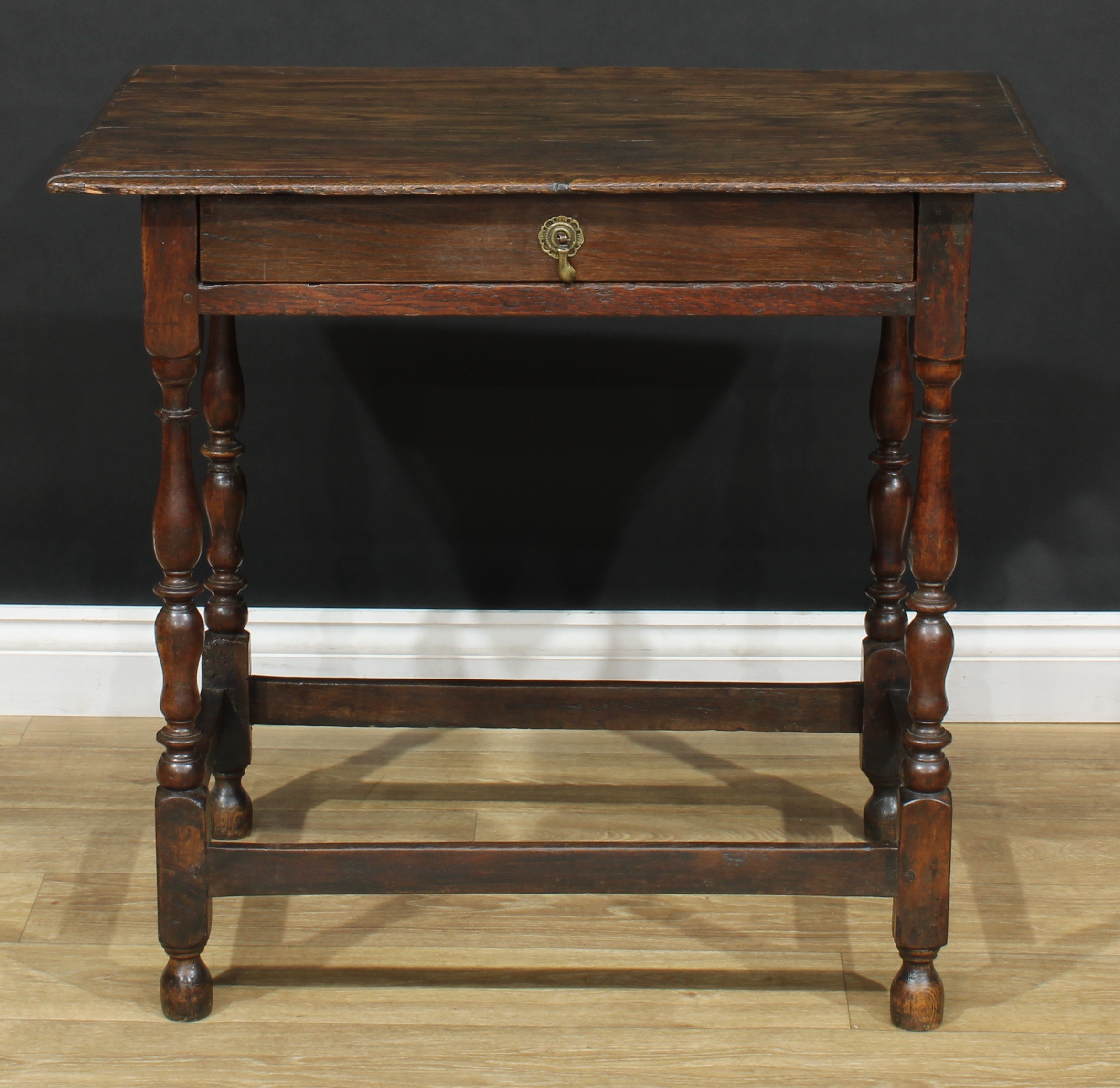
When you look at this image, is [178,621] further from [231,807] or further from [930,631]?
[930,631]

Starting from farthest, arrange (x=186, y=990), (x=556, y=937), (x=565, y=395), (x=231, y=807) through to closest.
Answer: (x=565, y=395) → (x=231, y=807) → (x=556, y=937) → (x=186, y=990)

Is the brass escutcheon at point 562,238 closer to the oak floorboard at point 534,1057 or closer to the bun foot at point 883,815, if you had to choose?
the oak floorboard at point 534,1057

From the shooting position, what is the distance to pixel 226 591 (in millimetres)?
2340

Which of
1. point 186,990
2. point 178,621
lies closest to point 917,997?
point 186,990

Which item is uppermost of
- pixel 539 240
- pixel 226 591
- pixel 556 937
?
pixel 539 240

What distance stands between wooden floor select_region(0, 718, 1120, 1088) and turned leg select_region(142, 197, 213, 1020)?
0.35 ft

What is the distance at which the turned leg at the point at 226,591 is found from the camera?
87.8 inches

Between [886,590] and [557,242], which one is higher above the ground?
[557,242]

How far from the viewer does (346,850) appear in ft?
6.31

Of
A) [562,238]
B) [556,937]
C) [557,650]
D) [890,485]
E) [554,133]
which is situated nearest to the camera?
[562,238]

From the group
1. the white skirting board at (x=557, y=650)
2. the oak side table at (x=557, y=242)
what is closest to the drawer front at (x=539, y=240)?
the oak side table at (x=557, y=242)

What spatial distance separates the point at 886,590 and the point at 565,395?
0.71 m

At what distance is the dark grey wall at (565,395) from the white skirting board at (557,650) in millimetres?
46

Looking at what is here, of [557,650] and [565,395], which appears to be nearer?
[565,395]
